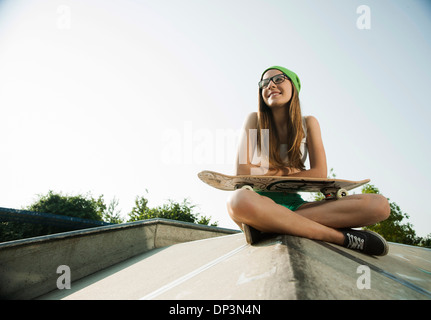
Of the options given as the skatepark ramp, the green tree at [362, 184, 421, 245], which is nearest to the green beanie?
the skatepark ramp

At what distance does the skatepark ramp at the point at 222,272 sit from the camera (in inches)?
35.6

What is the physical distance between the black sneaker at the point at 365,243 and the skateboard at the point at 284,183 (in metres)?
0.32

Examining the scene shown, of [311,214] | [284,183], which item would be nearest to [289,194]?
[284,183]

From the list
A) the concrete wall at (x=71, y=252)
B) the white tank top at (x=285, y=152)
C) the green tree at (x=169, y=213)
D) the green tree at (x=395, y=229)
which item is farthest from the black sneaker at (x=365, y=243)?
the green tree at (x=395, y=229)

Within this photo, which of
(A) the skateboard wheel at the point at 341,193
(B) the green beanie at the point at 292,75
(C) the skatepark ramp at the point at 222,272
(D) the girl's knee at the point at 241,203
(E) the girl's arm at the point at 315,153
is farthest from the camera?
(B) the green beanie at the point at 292,75

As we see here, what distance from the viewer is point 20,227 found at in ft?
40.8

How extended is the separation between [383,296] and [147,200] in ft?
53.8

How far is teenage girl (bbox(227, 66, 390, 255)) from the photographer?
1.62 metres

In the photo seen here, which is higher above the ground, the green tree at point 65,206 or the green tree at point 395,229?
the green tree at point 65,206

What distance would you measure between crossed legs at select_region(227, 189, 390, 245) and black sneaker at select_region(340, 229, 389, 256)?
58mm

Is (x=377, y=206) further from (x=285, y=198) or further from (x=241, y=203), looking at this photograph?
(x=241, y=203)

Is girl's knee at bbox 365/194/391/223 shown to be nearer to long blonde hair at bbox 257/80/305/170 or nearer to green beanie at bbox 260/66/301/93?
long blonde hair at bbox 257/80/305/170

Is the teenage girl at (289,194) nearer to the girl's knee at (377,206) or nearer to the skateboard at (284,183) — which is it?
the girl's knee at (377,206)
